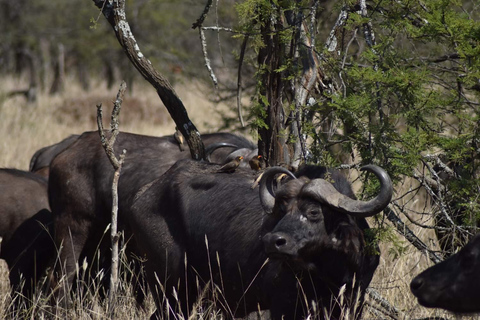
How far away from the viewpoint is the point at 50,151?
10.9 m

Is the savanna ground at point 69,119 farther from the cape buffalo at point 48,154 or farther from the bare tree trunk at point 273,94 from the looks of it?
the bare tree trunk at point 273,94

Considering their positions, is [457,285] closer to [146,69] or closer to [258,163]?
[258,163]

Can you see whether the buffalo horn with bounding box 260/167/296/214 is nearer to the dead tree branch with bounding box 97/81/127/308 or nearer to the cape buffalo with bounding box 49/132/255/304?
the dead tree branch with bounding box 97/81/127/308

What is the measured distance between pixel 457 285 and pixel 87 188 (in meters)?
4.07

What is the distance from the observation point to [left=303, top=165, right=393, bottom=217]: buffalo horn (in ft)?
14.9

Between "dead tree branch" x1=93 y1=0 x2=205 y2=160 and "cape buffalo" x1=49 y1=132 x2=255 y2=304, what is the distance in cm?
58

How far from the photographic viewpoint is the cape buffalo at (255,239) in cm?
474

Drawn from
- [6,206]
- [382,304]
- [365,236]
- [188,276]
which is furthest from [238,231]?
[6,206]

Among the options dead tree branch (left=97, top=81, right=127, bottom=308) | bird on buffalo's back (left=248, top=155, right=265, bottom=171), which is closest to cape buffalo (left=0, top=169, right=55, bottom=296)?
dead tree branch (left=97, top=81, right=127, bottom=308)

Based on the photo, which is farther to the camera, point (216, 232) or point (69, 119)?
point (69, 119)

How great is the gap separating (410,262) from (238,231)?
247 centimetres

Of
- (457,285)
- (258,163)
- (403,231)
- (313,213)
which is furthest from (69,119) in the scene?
(457,285)

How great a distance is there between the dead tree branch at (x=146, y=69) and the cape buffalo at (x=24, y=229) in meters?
1.78

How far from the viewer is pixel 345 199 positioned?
473 cm
